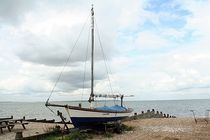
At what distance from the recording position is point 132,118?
33438 millimetres

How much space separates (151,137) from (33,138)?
717 cm

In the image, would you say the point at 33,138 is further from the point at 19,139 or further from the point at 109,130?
the point at 109,130

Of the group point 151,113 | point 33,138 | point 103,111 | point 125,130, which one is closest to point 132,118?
point 151,113

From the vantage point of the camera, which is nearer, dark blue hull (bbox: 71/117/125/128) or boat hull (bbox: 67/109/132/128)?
boat hull (bbox: 67/109/132/128)

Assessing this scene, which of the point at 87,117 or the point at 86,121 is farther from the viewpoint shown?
the point at 86,121

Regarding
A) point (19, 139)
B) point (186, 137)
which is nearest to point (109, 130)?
point (186, 137)

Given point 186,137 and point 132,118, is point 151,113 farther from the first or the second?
point 186,137

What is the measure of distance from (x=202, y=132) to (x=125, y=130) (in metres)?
5.37

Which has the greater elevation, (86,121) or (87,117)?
(87,117)

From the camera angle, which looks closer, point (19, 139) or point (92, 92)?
point (19, 139)

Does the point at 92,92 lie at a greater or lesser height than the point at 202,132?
greater

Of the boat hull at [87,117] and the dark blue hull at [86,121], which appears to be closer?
the boat hull at [87,117]

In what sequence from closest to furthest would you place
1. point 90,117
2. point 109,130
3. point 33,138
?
1. point 33,138
2. point 90,117
3. point 109,130


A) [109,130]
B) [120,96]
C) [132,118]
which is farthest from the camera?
[132,118]
